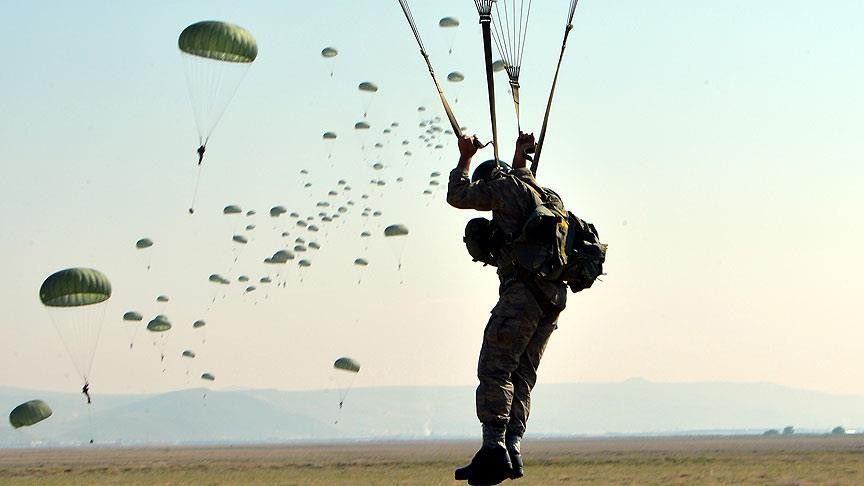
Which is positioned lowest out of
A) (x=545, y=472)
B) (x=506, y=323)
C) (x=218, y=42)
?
(x=506, y=323)

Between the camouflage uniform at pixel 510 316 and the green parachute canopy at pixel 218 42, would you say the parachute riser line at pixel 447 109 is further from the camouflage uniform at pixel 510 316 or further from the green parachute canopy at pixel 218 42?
the green parachute canopy at pixel 218 42

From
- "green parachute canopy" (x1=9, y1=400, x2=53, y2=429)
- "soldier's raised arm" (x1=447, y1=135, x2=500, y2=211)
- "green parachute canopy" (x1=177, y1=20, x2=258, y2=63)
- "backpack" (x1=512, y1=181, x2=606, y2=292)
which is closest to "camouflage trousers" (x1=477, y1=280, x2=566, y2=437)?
"backpack" (x1=512, y1=181, x2=606, y2=292)

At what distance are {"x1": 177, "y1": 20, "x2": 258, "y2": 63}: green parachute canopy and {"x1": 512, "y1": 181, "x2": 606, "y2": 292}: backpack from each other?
33.5 meters

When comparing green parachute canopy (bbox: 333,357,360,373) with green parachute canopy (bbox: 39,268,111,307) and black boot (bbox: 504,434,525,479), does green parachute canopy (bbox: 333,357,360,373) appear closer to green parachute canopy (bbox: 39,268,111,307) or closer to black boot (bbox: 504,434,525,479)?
green parachute canopy (bbox: 39,268,111,307)

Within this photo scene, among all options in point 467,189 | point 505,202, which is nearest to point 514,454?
point 505,202

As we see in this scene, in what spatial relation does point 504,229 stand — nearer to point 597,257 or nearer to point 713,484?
point 597,257

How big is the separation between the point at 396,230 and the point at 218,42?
46.5 m

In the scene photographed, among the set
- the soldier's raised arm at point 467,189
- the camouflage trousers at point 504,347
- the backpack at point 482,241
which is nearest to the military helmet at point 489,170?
the soldier's raised arm at point 467,189

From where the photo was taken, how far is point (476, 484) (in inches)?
346

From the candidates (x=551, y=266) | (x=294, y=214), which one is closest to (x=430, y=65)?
(x=551, y=266)

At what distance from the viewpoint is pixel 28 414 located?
2464 inches

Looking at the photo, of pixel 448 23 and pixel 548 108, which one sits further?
pixel 448 23

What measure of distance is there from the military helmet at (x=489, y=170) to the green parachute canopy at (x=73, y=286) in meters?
36.1

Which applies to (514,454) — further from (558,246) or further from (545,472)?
(545,472)
